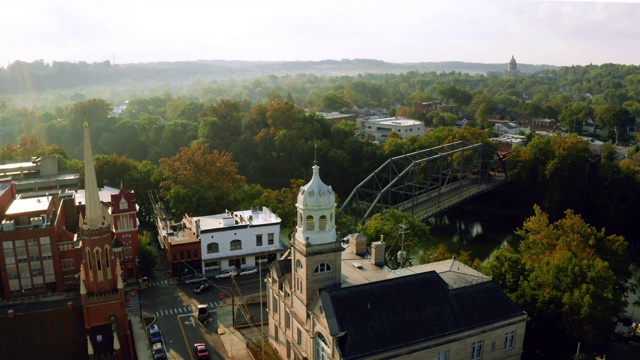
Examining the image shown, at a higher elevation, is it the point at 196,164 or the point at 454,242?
the point at 196,164

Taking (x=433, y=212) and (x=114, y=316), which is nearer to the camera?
(x=114, y=316)

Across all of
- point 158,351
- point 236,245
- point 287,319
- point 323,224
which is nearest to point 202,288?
point 236,245

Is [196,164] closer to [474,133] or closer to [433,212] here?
[433,212]

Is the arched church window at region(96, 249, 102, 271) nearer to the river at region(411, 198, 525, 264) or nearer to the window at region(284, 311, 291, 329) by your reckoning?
the window at region(284, 311, 291, 329)

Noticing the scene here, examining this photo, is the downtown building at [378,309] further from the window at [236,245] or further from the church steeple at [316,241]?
the window at [236,245]

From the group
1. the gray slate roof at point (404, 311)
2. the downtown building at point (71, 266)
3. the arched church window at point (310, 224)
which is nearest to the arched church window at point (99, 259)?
the downtown building at point (71, 266)

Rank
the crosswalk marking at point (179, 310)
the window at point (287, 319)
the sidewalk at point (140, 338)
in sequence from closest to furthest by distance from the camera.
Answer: the sidewalk at point (140, 338), the window at point (287, 319), the crosswalk marking at point (179, 310)

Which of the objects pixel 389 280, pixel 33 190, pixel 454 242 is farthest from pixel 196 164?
pixel 389 280
